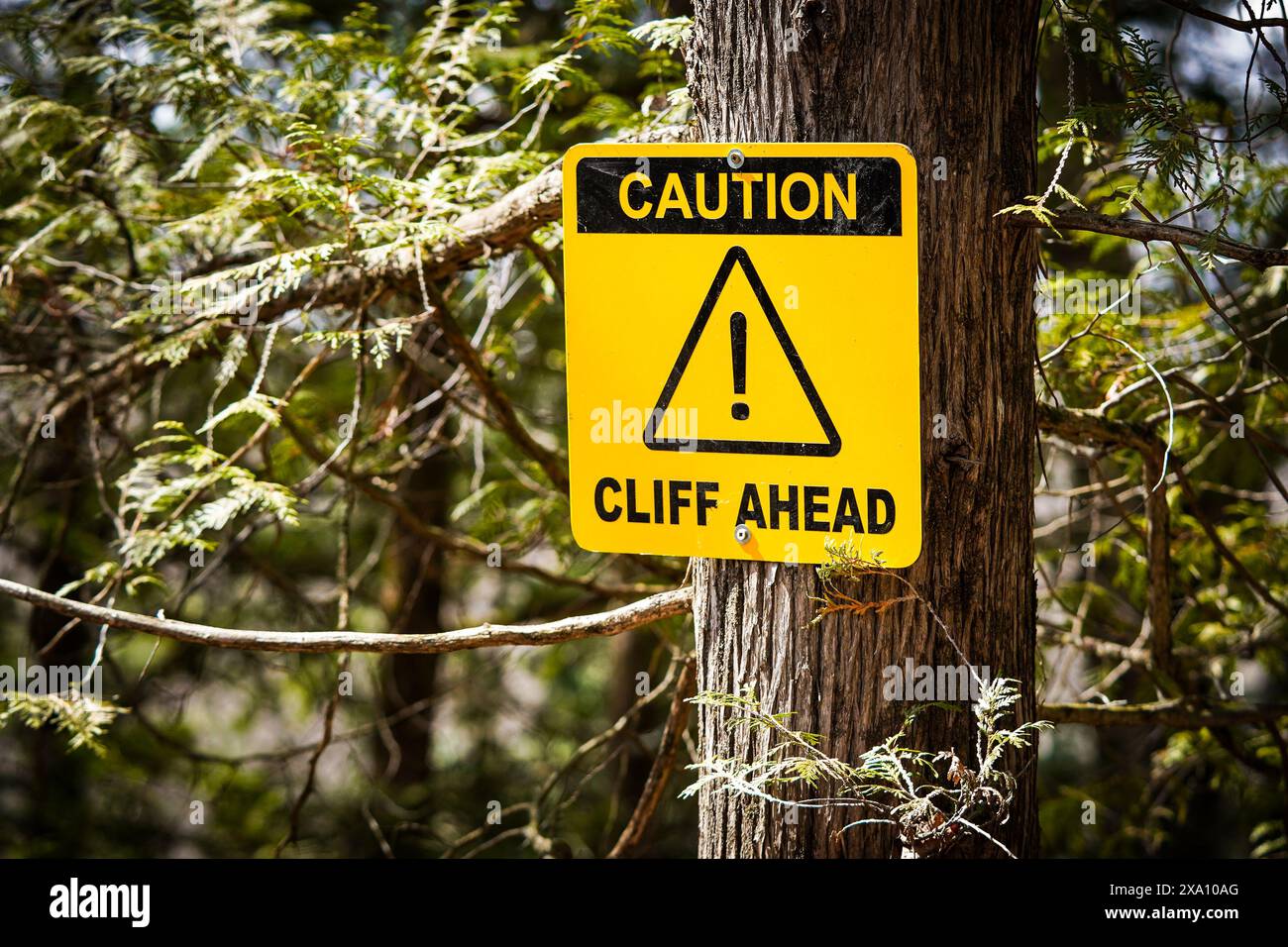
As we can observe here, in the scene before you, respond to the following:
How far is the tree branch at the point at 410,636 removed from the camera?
7.09 feet

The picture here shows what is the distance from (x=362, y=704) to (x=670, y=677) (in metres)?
5.04

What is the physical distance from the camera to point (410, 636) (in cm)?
218

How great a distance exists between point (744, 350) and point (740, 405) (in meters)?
0.10

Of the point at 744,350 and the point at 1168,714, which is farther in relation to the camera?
the point at 1168,714

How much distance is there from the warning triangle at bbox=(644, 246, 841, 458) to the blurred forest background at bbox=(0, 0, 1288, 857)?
1.44 ft

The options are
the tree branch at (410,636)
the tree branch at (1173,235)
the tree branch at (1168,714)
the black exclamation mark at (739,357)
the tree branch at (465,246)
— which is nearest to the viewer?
the tree branch at (1173,235)

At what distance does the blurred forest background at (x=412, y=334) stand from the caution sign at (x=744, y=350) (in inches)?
11.9

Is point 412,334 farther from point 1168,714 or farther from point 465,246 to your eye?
point 1168,714

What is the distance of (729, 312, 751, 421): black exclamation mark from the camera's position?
1928 millimetres

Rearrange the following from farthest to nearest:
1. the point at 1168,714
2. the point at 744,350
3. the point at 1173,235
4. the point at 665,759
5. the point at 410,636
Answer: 1. the point at 1168,714
2. the point at 665,759
3. the point at 410,636
4. the point at 744,350
5. the point at 1173,235

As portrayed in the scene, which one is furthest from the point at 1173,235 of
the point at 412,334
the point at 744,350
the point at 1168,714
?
the point at 412,334

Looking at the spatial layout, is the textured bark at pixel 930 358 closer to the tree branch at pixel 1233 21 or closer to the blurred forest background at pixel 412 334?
the blurred forest background at pixel 412 334

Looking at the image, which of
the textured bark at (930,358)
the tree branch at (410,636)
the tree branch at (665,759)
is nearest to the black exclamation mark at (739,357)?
the textured bark at (930,358)
